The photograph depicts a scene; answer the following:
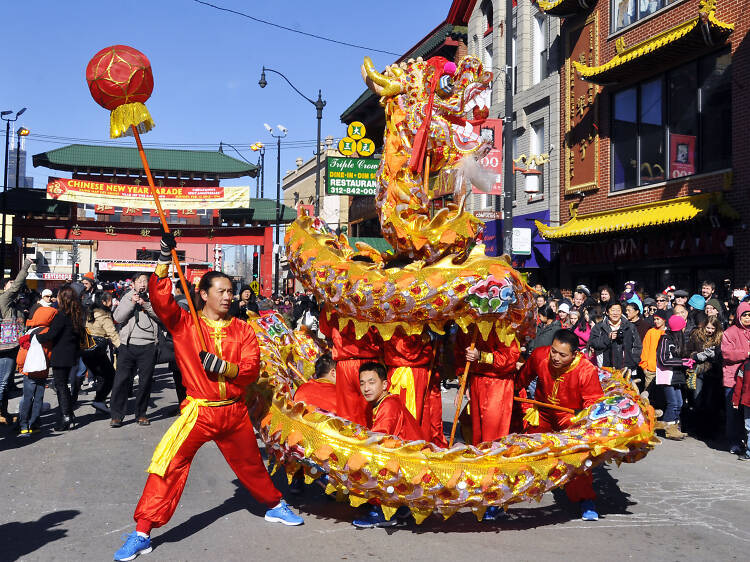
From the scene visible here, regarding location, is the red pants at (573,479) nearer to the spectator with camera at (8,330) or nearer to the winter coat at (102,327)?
the spectator with camera at (8,330)

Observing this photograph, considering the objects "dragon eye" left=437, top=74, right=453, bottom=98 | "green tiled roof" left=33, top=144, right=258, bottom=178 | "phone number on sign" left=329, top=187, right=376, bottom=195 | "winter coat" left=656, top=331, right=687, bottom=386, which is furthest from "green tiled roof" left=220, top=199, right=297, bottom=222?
"dragon eye" left=437, top=74, right=453, bottom=98

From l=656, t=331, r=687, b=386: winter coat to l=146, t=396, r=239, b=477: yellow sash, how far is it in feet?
19.5

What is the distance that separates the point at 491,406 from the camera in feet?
17.4

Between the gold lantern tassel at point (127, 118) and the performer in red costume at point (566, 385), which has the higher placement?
the gold lantern tassel at point (127, 118)

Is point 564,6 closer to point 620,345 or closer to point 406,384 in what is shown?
point 620,345

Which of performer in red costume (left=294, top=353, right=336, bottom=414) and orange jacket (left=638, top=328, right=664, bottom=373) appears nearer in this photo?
performer in red costume (left=294, top=353, right=336, bottom=414)

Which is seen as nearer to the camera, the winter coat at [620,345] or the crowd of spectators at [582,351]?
the crowd of spectators at [582,351]

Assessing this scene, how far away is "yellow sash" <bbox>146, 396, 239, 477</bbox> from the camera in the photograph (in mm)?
4293

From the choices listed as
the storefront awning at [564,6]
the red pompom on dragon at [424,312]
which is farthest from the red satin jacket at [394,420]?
the storefront awning at [564,6]

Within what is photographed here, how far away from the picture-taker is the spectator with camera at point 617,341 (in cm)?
915

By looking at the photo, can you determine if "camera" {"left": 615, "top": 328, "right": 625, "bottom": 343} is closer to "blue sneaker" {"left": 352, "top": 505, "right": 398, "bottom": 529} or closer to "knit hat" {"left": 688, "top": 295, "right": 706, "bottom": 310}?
"knit hat" {"left": 688, "top": 295, "right": 706, "bottom": 310}

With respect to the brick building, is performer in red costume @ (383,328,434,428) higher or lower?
lower

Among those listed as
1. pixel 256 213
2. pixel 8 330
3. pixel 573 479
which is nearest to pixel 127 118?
pixel 573 479

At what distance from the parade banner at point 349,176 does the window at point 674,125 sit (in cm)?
736
